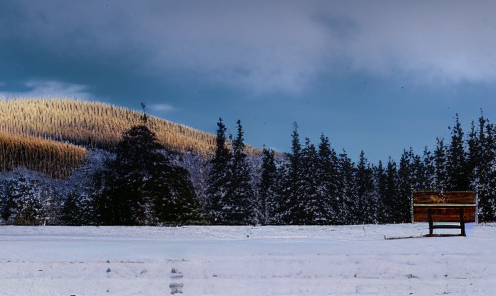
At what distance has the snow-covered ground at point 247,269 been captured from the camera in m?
9.83

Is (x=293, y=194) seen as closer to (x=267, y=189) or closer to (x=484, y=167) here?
(x=267, y=189)

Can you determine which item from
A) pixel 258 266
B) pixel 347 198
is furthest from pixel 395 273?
pixel 347 198

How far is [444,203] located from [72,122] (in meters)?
54.0

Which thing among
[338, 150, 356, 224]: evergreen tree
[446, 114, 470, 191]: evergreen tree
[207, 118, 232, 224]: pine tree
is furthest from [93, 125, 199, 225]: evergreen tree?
[446, 114, 470, 191]: evergreen tree

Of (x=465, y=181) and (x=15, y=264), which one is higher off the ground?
(x=465, y=181)

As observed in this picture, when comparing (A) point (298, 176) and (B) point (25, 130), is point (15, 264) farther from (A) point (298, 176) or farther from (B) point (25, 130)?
(B) point (25, 130)

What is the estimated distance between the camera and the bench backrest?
18.0m

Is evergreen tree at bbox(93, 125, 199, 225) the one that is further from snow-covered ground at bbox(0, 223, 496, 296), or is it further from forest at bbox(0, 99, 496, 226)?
snow-covered ground at bbox(0, 223, 496, 296)

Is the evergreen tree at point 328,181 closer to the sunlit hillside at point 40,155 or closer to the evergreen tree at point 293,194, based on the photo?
the evergreen tree at point 293,194

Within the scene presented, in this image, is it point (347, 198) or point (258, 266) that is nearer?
point (258, 266)

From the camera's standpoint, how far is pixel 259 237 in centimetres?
1798

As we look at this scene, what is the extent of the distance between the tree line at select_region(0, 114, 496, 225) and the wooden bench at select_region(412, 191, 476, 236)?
2267 cm

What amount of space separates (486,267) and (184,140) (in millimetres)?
61085

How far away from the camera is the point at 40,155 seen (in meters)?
57.0
